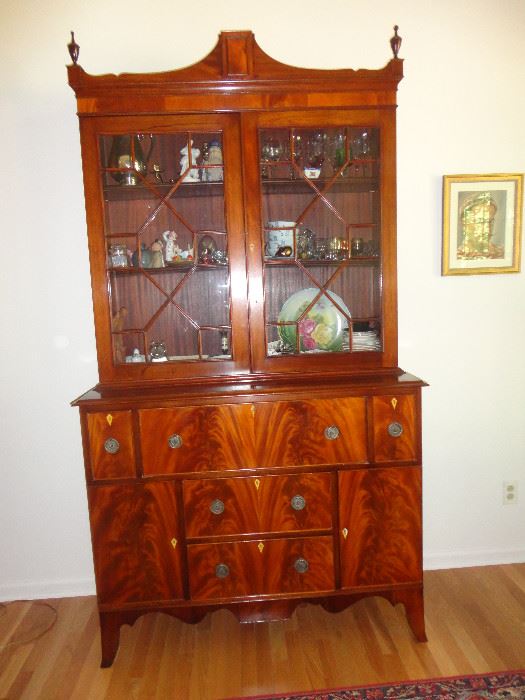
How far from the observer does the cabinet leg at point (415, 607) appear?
6.08 ft

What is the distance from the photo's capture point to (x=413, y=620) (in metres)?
1.86

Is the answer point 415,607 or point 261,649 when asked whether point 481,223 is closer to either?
point 415,607

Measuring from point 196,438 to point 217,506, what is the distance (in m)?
0.25

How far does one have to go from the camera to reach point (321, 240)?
6.16 ft

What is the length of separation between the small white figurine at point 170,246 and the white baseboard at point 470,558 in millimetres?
1749

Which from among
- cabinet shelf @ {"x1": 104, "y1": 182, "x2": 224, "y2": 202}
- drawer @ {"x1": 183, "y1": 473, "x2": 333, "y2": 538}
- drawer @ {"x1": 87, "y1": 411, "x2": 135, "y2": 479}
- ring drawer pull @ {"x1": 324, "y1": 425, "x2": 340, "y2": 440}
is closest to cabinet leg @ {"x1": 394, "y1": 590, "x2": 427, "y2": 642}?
drawer @ {"x1": 183, "y1": 473, "x2": 333, "y2": 538}

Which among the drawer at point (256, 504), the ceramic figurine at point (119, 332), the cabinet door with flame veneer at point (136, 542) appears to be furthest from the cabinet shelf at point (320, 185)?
the cabinet door with flame veneer at point (136, 542)

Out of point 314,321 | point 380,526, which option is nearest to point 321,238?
point 314,321

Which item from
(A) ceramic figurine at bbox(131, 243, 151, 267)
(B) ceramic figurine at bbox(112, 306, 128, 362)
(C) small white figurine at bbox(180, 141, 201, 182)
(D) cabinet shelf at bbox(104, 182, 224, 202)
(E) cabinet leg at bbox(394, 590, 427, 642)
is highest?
(C) small white figurine at bbox(180, 141, 201, 182)

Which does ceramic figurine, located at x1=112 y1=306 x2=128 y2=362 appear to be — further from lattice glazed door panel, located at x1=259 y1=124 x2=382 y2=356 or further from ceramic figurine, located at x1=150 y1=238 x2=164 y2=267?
lattice glazed door panel, located at x1=259 y1=124 x2=382 y2=356

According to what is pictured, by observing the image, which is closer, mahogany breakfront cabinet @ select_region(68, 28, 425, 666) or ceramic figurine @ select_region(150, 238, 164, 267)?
mahogany breakfront cabinet @ select_region(68, 28, 425, 666)

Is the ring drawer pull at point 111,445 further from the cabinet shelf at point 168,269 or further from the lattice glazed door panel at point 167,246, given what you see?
the cabinet shelf at point 168,269

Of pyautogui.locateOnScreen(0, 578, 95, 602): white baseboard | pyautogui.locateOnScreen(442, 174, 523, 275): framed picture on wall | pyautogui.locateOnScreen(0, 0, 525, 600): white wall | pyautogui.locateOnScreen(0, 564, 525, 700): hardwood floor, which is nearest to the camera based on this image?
pyautogui.locateOnScreen(0, 564, 525, 700): hardwood floor

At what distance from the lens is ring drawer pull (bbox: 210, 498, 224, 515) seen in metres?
1.77
